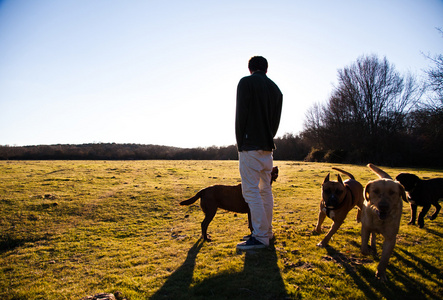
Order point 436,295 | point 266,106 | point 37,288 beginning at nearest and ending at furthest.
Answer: point 436,295 → point 37,288 → point 266,106

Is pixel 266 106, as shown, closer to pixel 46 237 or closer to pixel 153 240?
pixel 153 240

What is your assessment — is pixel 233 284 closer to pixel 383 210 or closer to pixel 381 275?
pixel 381 275

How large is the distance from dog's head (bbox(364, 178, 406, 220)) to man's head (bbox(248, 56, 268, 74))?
2.52 metres

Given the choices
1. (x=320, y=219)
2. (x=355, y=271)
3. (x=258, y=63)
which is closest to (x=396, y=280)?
(x=355, y=271)

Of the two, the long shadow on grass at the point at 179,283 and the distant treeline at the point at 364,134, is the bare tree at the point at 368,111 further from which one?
the long shadow on grass at the point at 179,283

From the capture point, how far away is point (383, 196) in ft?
11.6

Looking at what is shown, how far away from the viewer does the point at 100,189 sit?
9.48 meters

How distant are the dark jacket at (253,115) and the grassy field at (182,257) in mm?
1705

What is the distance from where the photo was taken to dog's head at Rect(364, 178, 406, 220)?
339 cm

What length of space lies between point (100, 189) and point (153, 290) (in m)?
7.46

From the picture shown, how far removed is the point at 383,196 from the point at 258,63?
9.26ft

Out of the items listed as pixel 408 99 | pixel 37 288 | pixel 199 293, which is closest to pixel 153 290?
pixel 199 293

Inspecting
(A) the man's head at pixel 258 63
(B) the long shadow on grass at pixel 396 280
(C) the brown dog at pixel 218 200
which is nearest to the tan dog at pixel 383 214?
(B) the long shadow on grass at pixel 396 280

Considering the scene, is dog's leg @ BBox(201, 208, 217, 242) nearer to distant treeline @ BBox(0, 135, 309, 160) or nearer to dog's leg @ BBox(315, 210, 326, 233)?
dog's leg @ BBox(315, 210, 326, 233)
